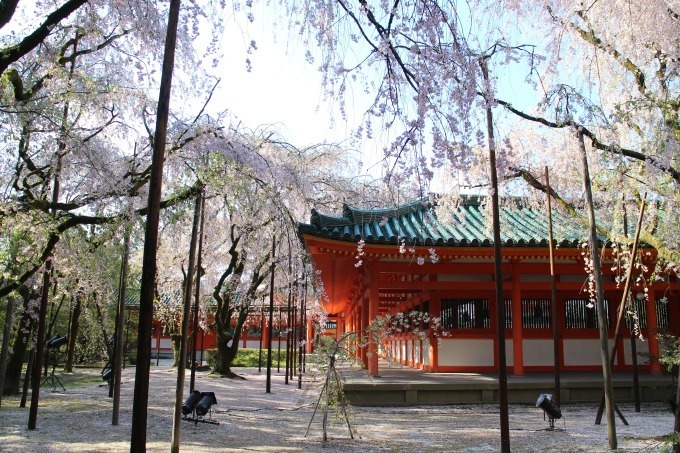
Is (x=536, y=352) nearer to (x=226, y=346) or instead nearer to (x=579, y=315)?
(x=579, y=315)

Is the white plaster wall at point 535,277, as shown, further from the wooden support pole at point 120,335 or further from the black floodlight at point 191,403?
the wooden support pole at point 120,335

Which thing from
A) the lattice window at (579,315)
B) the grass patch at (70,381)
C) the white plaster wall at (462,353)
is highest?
the lattice window at (579,315)

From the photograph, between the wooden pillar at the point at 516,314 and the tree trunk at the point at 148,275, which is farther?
the wooden pillar at the point at 516,314

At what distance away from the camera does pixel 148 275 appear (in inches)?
138

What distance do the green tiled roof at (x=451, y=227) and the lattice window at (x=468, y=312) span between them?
1.84 meters

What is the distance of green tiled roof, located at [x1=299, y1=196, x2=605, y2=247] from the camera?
35.7 ft

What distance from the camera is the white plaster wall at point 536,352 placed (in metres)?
13.3

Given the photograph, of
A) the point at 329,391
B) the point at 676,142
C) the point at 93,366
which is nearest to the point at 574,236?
the point at 676,142

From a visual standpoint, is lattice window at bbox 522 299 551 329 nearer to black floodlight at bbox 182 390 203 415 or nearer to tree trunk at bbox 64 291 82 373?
black floodlight at bbox 182 390 203 415

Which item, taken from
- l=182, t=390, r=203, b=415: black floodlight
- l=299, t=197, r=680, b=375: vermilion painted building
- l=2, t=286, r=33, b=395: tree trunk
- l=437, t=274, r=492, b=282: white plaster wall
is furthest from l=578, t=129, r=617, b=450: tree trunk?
l=2, t=286, r=33, b=395: tree trunk

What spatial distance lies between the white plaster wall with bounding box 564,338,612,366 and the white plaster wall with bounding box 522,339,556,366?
0.45 meters

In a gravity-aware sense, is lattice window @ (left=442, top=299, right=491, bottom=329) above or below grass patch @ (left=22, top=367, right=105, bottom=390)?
above

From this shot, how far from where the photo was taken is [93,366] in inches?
950

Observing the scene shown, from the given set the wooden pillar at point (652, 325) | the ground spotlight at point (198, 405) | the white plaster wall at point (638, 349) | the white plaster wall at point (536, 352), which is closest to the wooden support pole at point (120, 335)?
the ground spotlight at point (198, 405)
